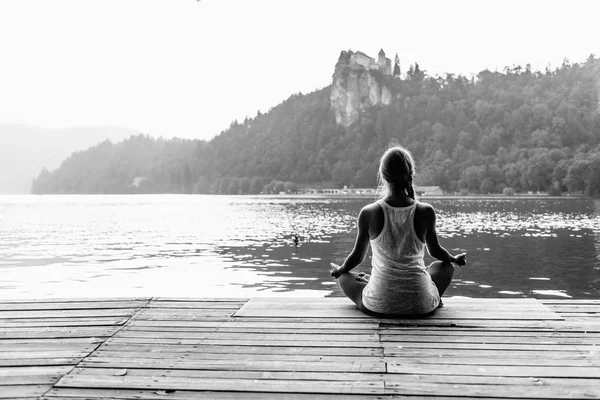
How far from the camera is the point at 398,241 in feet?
15.1

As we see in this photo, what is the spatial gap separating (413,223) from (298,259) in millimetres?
20115

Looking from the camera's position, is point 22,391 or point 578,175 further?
point 578,175

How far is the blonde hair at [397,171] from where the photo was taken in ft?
14.6

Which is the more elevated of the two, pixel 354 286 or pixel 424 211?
pixel 424 211

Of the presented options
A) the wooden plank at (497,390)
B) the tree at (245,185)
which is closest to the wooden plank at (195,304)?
the wooden plank at (497,390)

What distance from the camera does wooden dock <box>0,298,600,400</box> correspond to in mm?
3322

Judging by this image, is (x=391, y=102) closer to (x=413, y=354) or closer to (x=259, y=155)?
(x=259, y=155)

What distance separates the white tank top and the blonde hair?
5.7 inches

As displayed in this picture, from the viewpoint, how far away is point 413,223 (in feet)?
15.0

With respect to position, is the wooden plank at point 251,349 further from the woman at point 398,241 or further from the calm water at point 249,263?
the calm water at point 249,263

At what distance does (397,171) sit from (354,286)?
4.12 feet

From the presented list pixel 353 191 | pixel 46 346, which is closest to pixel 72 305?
pixel 46 346

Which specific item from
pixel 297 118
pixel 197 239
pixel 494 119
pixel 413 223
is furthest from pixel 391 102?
pixel 413 223

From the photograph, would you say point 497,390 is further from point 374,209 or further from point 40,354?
point 40,354
